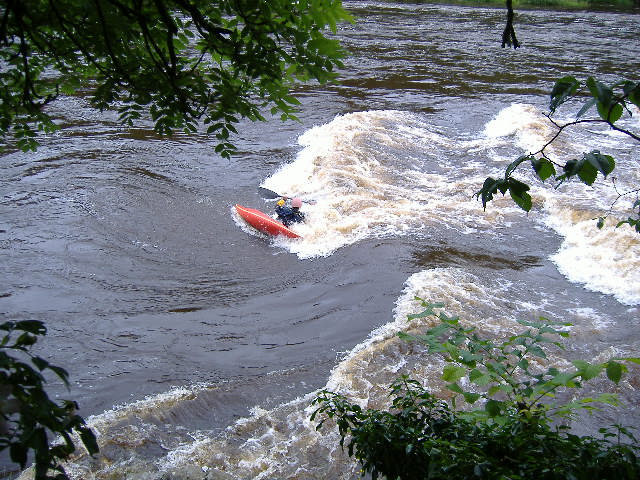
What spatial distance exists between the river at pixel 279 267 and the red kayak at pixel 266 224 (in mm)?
175

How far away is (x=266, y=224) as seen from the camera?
9523 millimetres

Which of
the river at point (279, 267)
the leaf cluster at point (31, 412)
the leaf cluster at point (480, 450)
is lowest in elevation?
the river at point (279, 267)

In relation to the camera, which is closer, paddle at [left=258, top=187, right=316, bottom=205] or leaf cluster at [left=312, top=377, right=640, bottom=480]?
leaf cluster at [left=312, top=377, right=640, bottom=480]


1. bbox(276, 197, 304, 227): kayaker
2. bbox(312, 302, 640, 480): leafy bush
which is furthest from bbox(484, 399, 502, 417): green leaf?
bbox(276, 197, 304, 227): kayaker

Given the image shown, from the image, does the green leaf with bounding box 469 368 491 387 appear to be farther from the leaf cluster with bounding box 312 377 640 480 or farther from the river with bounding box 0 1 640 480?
the river with bounding box 0 1 640 480

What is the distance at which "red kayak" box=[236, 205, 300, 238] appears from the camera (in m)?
9.48

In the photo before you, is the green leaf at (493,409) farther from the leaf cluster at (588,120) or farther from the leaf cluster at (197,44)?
the leaf cluster at (197,44)

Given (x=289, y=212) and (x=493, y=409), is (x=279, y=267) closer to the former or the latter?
(x=289, y=212)

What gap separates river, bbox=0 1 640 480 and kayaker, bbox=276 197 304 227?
290 millimetres

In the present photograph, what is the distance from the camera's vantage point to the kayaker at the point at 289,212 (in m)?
9.92

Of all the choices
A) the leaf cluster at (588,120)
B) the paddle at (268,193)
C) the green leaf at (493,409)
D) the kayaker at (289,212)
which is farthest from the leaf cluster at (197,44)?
the paddle at (268,193)

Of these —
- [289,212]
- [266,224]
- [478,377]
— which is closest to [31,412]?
[478,377]

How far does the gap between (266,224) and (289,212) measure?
594mm

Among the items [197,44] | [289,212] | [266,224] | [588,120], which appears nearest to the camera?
[588,120]
